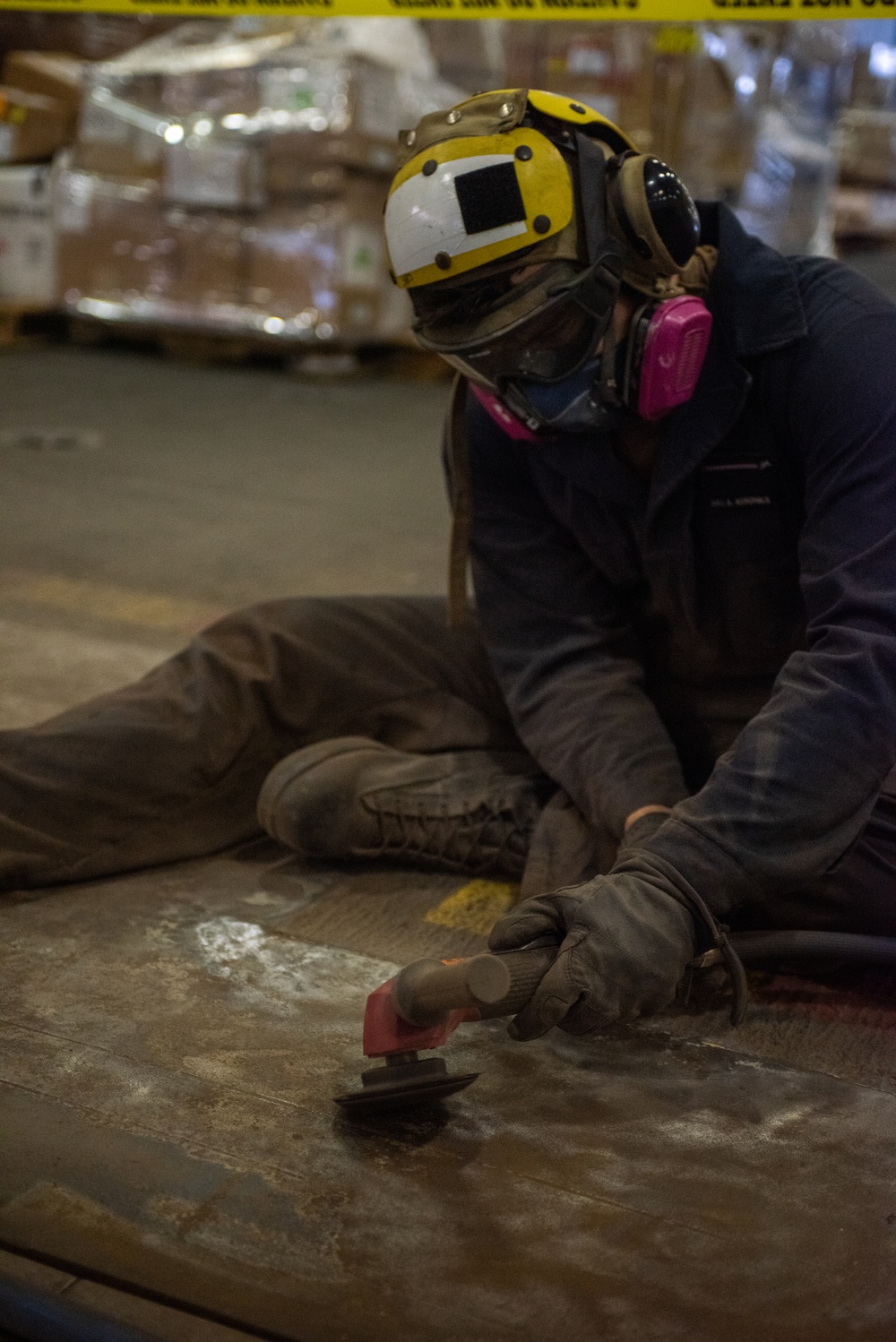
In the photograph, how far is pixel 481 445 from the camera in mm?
2451

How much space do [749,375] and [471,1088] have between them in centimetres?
107

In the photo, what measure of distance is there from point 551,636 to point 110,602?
73.2 inches

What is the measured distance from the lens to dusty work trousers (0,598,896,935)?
7.36 feet

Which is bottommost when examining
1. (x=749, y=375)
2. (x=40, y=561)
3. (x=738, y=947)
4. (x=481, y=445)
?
(x=40, y=561)

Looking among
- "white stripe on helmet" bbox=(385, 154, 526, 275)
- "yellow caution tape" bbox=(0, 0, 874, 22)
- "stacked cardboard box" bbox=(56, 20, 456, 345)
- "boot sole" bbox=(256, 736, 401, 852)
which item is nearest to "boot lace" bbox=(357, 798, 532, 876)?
"boot sole" bbox=(256, 736, 401, 852)

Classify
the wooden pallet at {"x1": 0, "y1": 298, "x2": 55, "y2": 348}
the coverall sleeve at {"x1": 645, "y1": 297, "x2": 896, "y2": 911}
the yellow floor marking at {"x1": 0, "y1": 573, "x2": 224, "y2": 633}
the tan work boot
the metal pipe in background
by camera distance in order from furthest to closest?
the wooden pallet at {"x1": 0, "y1": 298, "x2": 55, "y2": 348} → the yellow floor marking at {"x1": 0, "y1": 573, "x2": 224, "y2": 633} → the tan work boot → the coverall sleeve at {"x1": 645, "y1": 297, "x2": 896, "y2": 911} → the metal pipe in background

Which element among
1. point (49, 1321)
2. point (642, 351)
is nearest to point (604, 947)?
point (49, 1321)

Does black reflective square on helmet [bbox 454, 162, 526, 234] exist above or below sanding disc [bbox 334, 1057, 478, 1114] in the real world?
above

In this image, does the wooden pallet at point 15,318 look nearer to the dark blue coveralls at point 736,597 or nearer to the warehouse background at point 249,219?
the warehouse background at point 249,219

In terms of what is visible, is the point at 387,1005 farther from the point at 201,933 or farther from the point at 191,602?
the point at 191,602

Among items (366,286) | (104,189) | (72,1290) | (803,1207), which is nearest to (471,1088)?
(803,1207)

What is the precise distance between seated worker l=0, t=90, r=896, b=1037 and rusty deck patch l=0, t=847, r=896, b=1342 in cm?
17

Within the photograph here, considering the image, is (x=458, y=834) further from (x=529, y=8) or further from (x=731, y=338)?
(x=529, y=8)

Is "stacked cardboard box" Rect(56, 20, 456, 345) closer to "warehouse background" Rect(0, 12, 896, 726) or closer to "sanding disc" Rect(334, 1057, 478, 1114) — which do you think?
"warehouse background" Rect(0, 12, 896, 726)
